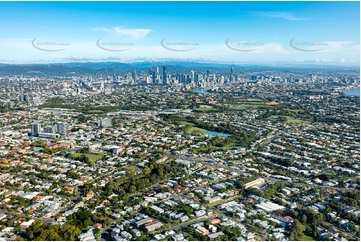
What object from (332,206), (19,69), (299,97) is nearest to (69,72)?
(19,69)

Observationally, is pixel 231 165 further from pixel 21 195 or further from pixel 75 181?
pixel 21 195

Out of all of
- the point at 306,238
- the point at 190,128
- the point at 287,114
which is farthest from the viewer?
the point at 287,114

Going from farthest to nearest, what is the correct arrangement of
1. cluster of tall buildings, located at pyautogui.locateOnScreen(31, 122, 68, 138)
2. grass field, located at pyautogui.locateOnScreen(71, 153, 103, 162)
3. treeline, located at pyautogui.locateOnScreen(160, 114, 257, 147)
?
cluster of tall buildings, located at pyautogui.locateOnScreen(31, 122, 68, 138)
treeline, located at pyautogui.locateOnScreen(160, 114, 257, 147)
grass field, located at pyautogui.locateOnScreen(71, 153, 103, 162)

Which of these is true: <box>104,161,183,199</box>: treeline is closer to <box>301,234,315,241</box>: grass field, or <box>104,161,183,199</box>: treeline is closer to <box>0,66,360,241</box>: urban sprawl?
<box>0,66,360,241</box>: urban sprawl

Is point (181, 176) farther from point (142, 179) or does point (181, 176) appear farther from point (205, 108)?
point (205, 108)

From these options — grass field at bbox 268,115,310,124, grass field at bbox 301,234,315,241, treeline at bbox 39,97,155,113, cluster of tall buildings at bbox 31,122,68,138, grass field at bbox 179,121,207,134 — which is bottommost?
Answer: grass field at bbox 301,234,315,241

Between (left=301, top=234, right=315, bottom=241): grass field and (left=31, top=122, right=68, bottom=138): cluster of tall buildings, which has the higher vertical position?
(left=31, top=122, right=68, bottom=138): cluster of tall buildings

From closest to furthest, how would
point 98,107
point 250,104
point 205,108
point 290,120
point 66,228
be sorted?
point 66,228
point 290,120
point 98,107
point 205,108
point 250,104

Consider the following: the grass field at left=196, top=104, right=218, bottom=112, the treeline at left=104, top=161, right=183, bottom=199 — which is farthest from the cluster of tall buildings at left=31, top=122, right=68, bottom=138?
the grass field at left=196, top=104, right=218, bottom=112

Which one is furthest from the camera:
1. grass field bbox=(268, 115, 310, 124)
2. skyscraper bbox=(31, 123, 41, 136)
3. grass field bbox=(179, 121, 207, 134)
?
grass field bbox=(268, 115, 310, 124)

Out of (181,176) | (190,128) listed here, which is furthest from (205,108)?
(181,176)

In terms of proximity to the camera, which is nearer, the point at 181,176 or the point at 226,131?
the point at 181,176
